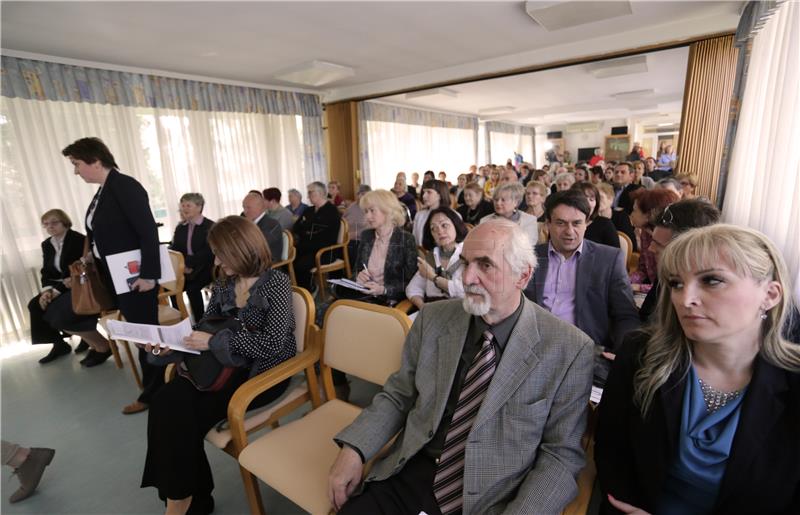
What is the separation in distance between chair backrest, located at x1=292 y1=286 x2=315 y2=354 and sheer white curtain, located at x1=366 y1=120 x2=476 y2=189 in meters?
5.94

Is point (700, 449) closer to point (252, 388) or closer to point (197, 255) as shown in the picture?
point (252, 388)

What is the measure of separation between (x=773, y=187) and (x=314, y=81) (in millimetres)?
4894

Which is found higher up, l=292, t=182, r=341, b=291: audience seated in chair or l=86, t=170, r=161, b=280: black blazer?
l=86, t=170, r=161, b=280: black blazer

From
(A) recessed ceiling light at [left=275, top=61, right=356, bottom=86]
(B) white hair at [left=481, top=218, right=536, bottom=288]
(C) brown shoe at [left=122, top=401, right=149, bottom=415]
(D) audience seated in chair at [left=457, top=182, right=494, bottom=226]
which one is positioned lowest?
(C) brown shoe at [left=122, top=401, right=149, bottom=415]

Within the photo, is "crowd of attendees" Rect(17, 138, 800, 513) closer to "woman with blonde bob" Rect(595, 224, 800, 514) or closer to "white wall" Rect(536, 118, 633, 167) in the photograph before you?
"woman with blonde bob" Rect(595, 224, 800, 514)

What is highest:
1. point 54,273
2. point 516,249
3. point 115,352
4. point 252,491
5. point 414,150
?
point 414,150

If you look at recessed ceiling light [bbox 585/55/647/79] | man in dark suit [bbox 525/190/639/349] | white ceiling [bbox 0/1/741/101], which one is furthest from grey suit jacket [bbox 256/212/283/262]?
recessed ceiling light [bbox 585/55/647/79]

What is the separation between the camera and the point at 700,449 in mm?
892

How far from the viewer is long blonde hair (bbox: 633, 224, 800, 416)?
835 mm

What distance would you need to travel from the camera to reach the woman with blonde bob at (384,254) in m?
2.57

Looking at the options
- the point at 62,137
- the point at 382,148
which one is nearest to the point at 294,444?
the point at 62,137

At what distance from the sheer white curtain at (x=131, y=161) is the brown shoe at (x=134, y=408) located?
236 cm

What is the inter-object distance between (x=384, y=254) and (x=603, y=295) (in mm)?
1415

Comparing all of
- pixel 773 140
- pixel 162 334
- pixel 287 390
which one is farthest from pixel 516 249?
pixel 773 140
